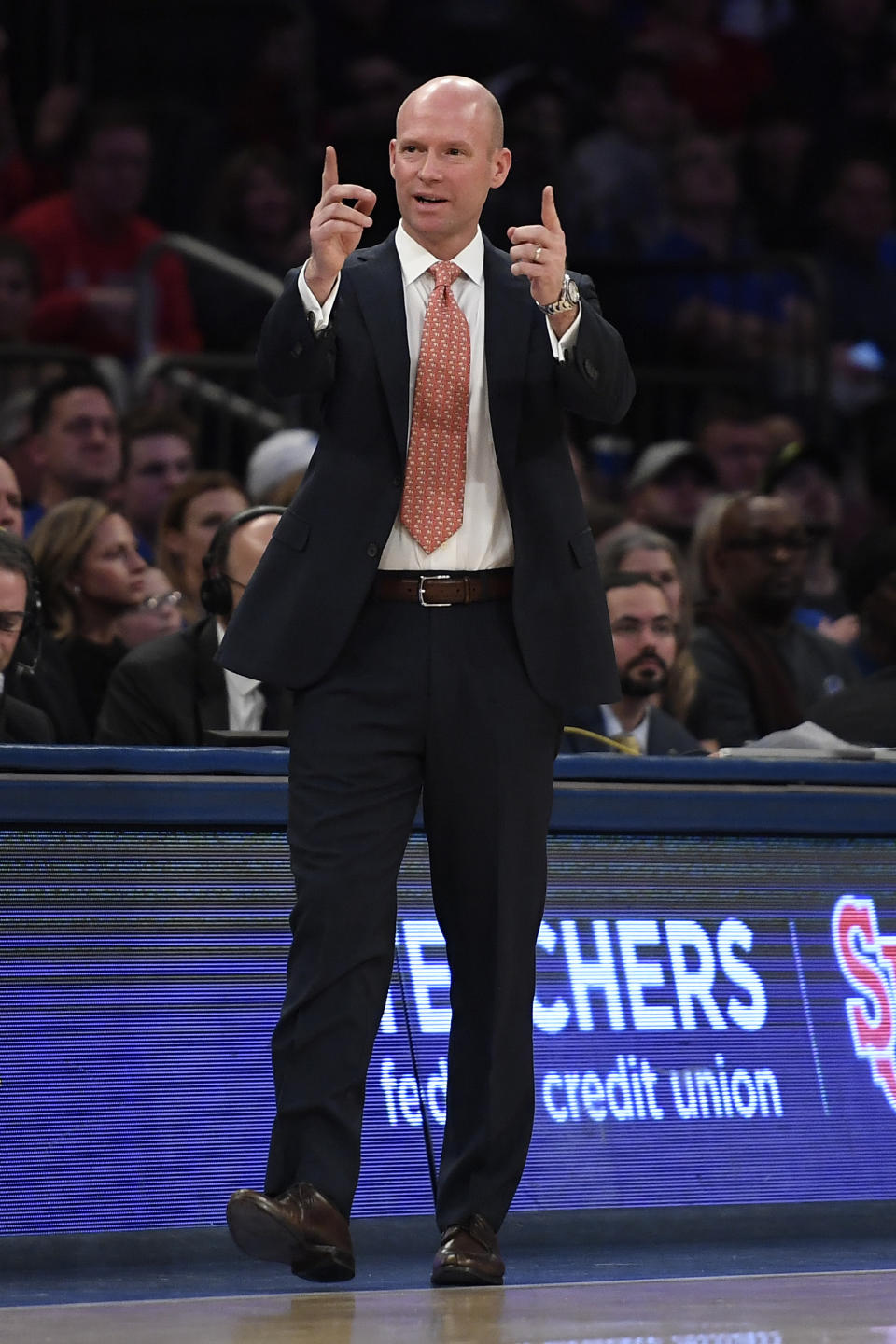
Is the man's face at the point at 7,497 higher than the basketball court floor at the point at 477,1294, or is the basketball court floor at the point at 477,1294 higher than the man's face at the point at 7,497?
the man's face at the point at 7,497

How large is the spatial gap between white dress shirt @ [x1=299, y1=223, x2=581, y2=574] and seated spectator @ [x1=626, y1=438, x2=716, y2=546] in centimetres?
481

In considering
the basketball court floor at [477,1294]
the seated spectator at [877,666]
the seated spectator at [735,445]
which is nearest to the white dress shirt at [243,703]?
the seated spectator at [877,666]

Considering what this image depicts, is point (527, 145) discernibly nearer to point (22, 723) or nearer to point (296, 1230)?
point (22, 723)

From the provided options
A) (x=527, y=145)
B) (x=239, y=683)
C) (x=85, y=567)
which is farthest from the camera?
(x=527, y=145)

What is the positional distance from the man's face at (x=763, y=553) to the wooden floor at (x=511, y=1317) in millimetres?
3684

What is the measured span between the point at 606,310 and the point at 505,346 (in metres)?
6.23

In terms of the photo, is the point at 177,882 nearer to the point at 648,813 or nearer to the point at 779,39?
the point at 648,813

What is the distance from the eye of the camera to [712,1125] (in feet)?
14.6

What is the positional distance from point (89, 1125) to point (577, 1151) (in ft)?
3.02

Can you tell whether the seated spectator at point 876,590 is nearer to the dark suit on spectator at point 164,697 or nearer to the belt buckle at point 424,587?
the dark suit on spectator at point 164,697

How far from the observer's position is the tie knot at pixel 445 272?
389 cm

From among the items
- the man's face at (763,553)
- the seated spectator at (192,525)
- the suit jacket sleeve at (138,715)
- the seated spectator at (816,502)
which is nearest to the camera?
the suit jacket sleeve at (138,715)

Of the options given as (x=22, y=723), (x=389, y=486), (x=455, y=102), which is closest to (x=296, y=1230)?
(x=389, y=486)

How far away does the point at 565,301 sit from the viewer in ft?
12.2
